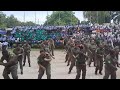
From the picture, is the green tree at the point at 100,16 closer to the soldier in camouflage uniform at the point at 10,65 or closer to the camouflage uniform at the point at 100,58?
the camouflage uniform at the point at 100,58

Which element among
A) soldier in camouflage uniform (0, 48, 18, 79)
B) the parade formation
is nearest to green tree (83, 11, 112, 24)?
the parade formation

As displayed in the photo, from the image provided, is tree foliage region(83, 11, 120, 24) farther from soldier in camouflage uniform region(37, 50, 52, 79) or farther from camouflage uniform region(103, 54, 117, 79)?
camouflage uniform region(103, 54, 117, 79)

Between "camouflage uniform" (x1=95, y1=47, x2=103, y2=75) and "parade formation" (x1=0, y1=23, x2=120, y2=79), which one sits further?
"camouflage uniform" (x1=95, y1=47, x2=103, y2=75)

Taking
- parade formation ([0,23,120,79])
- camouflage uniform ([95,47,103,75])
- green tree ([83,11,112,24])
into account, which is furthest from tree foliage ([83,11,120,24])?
camouflage uniform ([95,47,103,75])

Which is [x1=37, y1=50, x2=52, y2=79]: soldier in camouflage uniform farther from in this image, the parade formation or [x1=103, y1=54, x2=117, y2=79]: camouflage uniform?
[x1=103, y1=54, x2=117, y2=79]: camouflage uniform

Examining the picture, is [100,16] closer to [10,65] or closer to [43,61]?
[43,61]

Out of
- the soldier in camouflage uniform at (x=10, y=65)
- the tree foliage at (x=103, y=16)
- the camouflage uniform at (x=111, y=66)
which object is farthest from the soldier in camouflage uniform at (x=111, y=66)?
the tree foliage at (x=103, y=16)

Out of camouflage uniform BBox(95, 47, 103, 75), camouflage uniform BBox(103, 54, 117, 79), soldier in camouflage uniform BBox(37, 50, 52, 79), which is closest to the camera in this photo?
camouflage uniform BBox(103, 54, 117, 79)

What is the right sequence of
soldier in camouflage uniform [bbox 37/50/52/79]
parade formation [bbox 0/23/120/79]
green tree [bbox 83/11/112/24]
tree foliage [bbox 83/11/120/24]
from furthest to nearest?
green tree [bbox 83/11/112/24] → tree foliage [bbox 83/11/120/24] → soldier in camouflage uniform [bbox 37/50/52/79] → parade formation [bbox 0/23/120/79]

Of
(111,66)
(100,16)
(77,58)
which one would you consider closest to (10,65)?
(77,58)

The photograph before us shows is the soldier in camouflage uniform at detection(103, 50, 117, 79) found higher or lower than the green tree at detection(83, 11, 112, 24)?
lower
